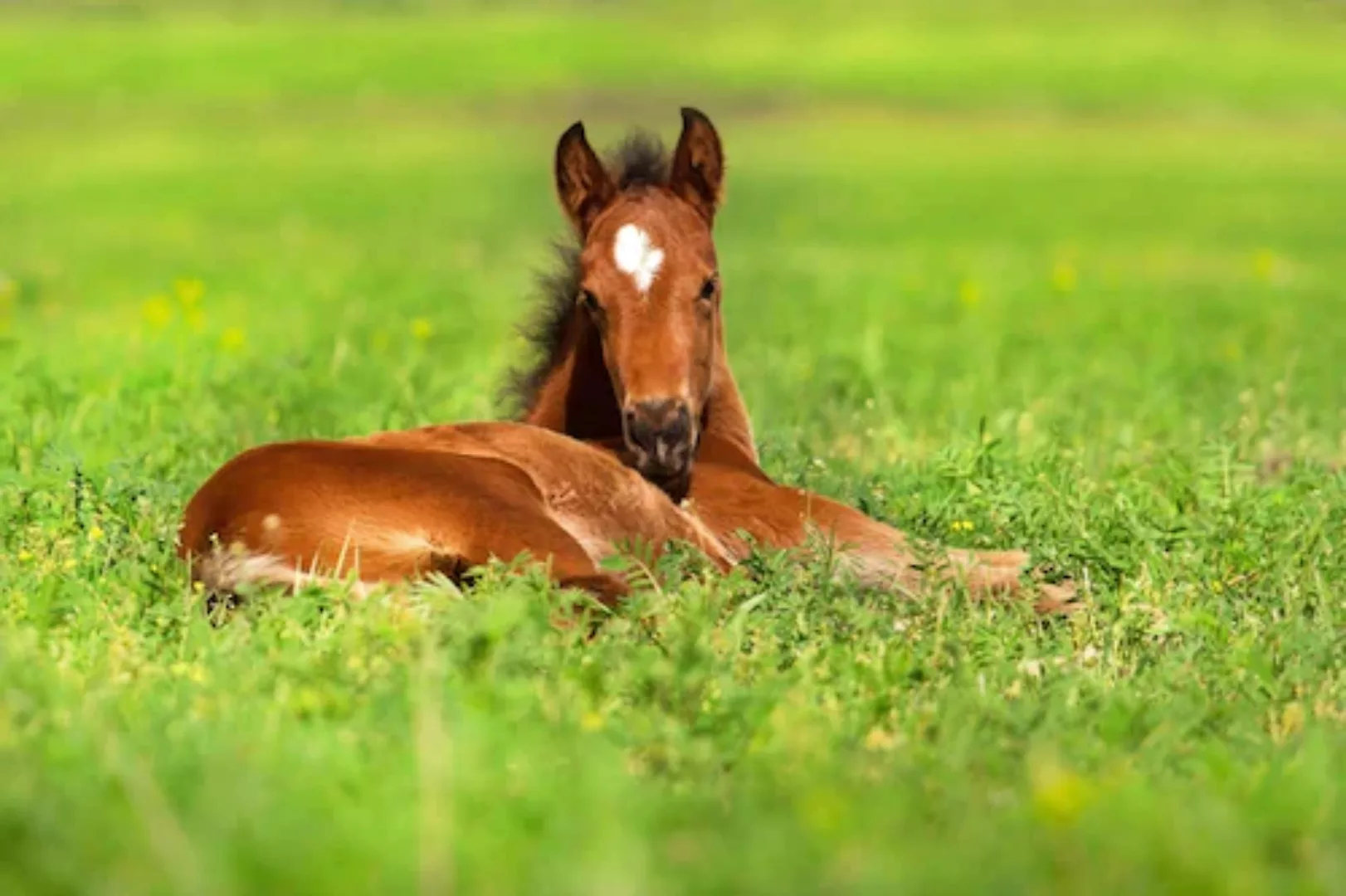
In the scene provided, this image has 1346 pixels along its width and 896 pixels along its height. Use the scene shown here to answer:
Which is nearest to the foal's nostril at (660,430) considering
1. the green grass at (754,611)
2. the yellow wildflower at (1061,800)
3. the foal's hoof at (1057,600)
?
the green grass at (754,611)

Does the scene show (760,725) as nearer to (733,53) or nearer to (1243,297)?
(1243,297)

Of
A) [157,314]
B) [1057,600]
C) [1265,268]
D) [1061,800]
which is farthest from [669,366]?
[1265,268]

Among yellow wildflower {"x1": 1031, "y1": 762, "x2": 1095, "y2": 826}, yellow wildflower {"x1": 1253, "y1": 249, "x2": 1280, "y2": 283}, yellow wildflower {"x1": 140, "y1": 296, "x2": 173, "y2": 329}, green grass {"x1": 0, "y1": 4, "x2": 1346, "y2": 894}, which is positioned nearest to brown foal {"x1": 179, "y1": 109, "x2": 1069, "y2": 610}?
green grass {"x1": 0, "y1": 4, "x2": 1346, "y2": 894}

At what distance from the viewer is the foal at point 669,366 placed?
21.1 ft

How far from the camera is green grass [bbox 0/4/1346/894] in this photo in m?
3.58

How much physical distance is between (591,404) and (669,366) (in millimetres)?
816

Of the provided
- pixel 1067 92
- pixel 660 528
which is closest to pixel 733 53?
pixel 1067 92

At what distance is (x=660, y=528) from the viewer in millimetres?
6562

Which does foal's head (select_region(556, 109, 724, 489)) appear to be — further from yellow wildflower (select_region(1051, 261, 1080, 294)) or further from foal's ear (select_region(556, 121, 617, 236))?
yellow wildflower (select_region(1051, 261, 1080, 294))

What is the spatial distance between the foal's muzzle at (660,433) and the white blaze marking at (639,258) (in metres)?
0.39

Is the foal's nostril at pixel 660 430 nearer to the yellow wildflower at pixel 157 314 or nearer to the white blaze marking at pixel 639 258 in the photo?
the white blaze marking at pixel 639 258

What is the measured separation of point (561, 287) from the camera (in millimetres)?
7395

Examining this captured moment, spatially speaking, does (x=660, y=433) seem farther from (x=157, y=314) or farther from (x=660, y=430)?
(x=157, y=314)

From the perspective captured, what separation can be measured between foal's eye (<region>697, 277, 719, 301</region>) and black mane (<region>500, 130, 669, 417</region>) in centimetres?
44
